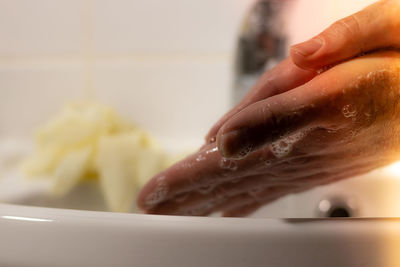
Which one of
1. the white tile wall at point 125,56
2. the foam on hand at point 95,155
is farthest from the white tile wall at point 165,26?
the foam on hand at point 95,155

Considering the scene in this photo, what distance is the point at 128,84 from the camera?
70cm

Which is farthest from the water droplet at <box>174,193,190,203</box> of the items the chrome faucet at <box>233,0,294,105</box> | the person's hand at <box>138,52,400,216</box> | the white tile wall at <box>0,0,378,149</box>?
the white tile wall at <box>0,0,378,149</box>

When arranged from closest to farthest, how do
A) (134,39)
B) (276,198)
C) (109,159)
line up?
1. (276,198)
2. (109,159)
3. (134,39)

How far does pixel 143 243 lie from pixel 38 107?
610 mm

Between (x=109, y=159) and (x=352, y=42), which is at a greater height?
(x=352, y=42)

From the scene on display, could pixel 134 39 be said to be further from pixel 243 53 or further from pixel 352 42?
pixel 352 42

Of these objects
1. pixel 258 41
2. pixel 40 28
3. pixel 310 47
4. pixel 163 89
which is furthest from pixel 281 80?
pixel 40 28

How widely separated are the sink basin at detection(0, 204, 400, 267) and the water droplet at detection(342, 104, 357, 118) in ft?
0.17

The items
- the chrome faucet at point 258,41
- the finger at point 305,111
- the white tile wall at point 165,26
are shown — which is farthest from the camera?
the white tile wall at point 165,26

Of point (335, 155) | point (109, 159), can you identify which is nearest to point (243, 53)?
point (109, 159)

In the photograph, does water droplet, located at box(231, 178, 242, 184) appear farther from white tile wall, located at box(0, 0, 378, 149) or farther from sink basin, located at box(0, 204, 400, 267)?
white tile wall, located at box(0, 0, 378, 149)

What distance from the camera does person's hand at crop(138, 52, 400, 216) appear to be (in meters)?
0.19

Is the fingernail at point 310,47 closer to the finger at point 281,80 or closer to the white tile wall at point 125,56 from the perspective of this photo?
the finger at point 281,80

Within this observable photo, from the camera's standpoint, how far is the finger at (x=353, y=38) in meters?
0.20
